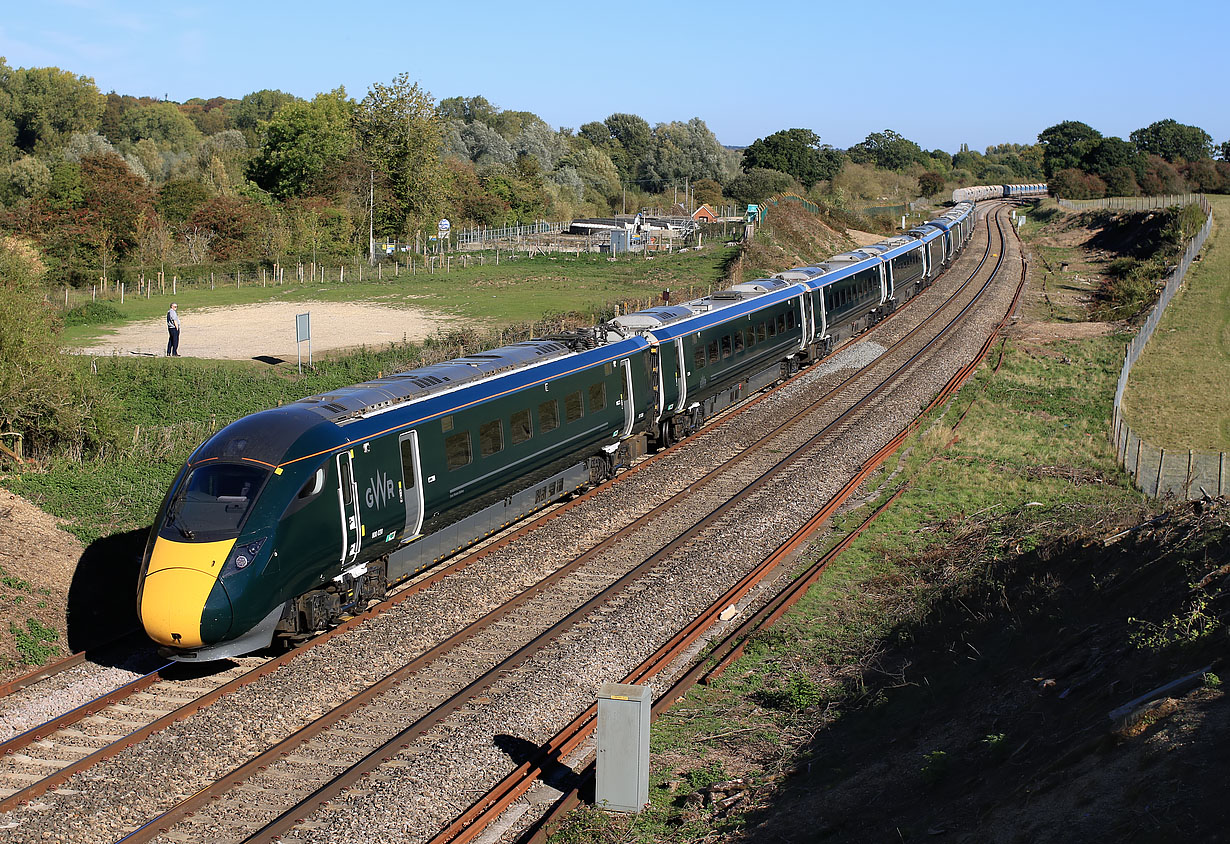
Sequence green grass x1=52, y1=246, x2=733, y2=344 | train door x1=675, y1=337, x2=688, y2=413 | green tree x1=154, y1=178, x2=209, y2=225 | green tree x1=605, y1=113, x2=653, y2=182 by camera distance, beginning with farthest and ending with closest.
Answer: green tree x1=605, y1=113, x2=653, y2=182 → green tree x1=154, y1=178, x2=209, y2=225 → green grass x1=52, y1=246, x2=733, y2=344 → train door x1=675, y1=337, x2=688, y2=413

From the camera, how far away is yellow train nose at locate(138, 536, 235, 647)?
12.6 m

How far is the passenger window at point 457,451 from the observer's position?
16.5 meters

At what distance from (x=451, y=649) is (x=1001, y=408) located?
66.2 feet

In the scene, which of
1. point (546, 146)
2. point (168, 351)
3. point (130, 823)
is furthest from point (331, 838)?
point (546, 146)

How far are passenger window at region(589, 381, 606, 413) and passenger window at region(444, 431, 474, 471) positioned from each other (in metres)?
4.32

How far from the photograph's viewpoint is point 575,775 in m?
11.5

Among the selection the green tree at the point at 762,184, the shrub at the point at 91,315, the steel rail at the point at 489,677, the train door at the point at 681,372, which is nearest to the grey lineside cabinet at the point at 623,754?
the steel rail at the point at 489,677

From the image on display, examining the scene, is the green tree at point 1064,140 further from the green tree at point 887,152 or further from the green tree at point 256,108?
the green tree at point 256,108

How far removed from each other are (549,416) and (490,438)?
206cm

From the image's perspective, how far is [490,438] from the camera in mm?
17625

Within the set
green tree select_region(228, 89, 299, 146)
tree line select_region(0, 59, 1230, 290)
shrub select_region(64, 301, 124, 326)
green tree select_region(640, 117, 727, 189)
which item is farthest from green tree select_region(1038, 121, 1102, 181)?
shrub select_region(64, 301, 124, 326)

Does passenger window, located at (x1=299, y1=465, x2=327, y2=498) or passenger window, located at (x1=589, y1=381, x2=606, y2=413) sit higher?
passenger window, located at (x1=589, y1=381, x2=606, y2=413)

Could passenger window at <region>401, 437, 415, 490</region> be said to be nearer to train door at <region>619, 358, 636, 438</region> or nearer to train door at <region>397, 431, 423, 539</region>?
train door at <region>397, 431, 423, 539</region>

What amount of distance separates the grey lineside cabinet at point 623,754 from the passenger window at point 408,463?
5.88 metres
